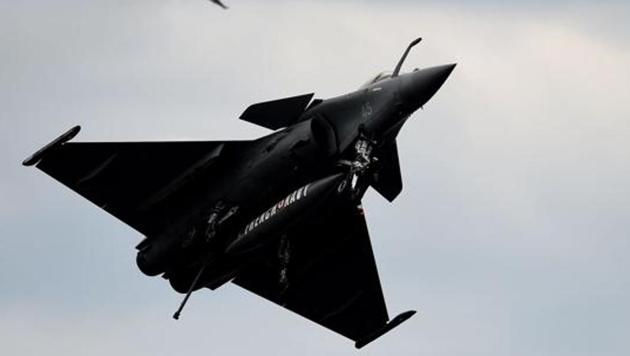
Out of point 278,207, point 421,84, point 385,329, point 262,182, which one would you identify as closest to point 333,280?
point 385,329

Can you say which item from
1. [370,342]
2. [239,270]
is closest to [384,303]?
[370,342]

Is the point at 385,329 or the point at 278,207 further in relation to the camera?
the point at 385,329

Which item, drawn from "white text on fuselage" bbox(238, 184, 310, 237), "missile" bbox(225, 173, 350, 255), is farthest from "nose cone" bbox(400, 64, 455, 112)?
"white text on fuselage" bbox(238, 184, 310, 237)

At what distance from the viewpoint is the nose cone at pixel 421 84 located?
42.5m

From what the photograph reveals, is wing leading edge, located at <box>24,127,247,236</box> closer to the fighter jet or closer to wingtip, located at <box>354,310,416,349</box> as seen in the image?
the fighter jet

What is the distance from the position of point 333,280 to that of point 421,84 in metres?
8.49

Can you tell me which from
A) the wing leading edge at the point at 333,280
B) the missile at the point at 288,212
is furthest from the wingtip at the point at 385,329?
the missile at the point at 288,212

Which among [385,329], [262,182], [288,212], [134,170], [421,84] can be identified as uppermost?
[421,84]

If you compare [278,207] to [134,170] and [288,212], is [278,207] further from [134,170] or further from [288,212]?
A: [134,170]

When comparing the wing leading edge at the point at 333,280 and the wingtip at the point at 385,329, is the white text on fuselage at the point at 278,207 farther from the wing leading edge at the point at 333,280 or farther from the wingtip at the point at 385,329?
the wingtip at the point at 385,329

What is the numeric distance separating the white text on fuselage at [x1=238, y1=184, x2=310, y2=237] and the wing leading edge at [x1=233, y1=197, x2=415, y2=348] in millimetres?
2824

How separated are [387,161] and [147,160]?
5.66 meters

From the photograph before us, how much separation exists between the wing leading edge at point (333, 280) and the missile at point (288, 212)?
2.71m

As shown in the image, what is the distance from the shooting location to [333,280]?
49.4 metres
